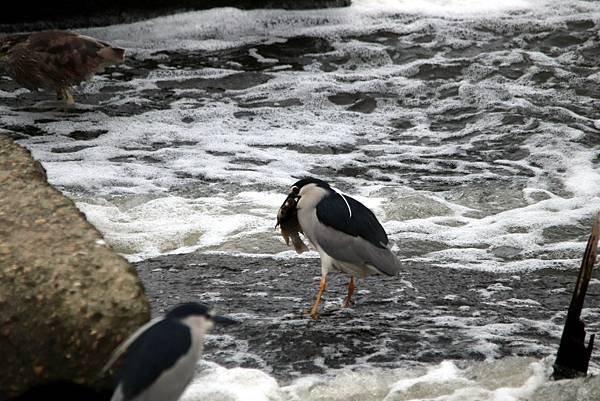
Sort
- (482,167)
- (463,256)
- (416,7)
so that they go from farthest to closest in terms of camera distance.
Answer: (416,7) < (482,167) < (463,256)

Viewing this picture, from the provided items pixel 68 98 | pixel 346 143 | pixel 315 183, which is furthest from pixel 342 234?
pixel 68 98

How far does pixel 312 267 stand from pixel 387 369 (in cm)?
166

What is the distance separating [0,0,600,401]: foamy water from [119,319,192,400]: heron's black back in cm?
105

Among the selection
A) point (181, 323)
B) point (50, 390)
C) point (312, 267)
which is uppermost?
point (181, 323)

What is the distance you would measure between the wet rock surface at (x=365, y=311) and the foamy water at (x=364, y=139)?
0.08m

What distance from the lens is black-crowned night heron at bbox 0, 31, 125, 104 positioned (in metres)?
9.61

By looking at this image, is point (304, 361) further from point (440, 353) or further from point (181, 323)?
point (181, 323)

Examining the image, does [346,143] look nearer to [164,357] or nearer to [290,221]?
[290,221]

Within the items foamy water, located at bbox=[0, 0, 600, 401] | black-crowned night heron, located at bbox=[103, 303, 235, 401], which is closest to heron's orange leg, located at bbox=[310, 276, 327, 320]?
foamy water, located at bbox=[0, 0, 600, 401]

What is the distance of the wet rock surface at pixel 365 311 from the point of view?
4820 millimetres

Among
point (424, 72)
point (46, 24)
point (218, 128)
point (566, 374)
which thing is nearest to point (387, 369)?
point (566, 374)

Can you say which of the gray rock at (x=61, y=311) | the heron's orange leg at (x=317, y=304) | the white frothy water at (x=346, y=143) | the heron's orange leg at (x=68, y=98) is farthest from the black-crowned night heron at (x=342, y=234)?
the heron's orange leg at (x=68, y=98)

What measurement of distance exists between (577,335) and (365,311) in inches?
55.9

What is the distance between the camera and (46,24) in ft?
41.2
